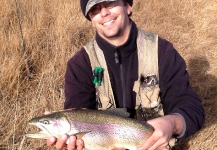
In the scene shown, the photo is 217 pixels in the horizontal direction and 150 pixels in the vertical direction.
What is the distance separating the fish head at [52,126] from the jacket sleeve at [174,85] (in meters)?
0.81

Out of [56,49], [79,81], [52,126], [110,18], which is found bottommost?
[52,126]

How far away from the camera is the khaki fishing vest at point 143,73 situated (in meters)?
2.54

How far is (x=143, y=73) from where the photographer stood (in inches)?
101

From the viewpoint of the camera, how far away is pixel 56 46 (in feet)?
13.5

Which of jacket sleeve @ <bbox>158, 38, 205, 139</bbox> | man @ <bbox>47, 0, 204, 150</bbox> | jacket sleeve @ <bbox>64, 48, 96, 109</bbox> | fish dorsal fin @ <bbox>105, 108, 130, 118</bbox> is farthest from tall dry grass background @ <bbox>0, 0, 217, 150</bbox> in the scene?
fish dorsal fin @ <bbox>105, 108, 130, 118</bbox>

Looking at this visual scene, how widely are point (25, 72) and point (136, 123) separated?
2.12 m

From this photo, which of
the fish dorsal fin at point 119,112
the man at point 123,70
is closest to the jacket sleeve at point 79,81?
the man at point 123,70

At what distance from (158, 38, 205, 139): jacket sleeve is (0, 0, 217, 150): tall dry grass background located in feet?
2.89

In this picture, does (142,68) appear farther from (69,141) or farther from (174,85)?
(69,141)

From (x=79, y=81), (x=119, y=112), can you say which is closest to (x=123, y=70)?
(x=79, y=81)

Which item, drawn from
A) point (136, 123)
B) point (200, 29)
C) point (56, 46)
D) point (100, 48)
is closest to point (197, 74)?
point (200, 29)

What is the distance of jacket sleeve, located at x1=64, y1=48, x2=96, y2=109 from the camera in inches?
102

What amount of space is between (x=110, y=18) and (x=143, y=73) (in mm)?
495

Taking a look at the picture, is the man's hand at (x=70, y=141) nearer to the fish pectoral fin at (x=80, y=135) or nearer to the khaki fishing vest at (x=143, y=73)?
the fish pectoral fin at (x=80, y=135)
